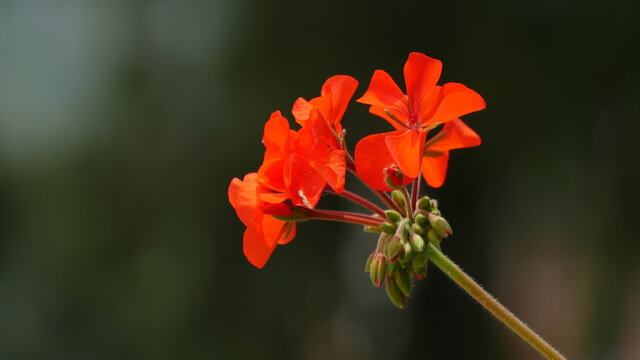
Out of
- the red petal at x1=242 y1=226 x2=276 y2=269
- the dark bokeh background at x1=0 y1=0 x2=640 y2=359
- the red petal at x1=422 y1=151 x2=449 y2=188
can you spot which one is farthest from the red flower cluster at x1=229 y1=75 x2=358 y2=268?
the dark bokeh background at x1=0 y1=0 x2=640 y2=359

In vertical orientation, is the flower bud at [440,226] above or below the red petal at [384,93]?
below

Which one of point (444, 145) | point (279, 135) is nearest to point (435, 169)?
point (444, 145)

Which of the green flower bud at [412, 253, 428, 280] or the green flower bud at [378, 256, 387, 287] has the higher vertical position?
the green flower bud at [412, 253, 428, 280]

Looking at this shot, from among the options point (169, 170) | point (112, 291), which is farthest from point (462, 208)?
point (112, 291)

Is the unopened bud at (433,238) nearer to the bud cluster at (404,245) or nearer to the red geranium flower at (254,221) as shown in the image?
the bud cluster at (404,245)

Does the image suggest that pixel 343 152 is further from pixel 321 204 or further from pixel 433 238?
pixel 321 204

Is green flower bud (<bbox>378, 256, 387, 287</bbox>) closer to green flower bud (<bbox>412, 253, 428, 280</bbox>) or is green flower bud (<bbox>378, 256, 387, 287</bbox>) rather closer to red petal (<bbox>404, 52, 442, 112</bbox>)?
green flower bud (<bbox>412, 253, 428, 280</bbox>)

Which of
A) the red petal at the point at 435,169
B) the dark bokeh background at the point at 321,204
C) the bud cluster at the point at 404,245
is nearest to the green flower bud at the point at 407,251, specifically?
the bud cluster at the point at 404,245

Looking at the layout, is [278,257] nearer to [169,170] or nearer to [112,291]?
[169,170]
